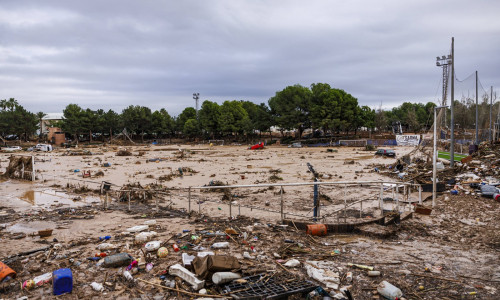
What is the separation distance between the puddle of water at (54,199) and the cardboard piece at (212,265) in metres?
9.33

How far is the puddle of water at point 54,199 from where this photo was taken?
39.9ft

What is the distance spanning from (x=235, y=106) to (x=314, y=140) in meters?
20.6

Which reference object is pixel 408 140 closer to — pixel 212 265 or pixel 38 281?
pixel 212 265

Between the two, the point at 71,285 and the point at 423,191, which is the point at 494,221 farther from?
the point at 71,285

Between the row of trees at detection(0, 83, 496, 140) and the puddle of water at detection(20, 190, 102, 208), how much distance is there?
4073 centimetres

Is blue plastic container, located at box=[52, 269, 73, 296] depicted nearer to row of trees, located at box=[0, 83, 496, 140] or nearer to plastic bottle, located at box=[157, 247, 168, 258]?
plastic bottle, located at box=[157, 247, 168, 258]

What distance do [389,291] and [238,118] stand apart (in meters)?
61.2

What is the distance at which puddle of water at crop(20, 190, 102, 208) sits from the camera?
39.9ft

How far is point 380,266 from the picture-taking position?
16.7 ft

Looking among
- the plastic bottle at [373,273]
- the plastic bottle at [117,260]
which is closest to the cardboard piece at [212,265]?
the plastic bottle at [117,260]

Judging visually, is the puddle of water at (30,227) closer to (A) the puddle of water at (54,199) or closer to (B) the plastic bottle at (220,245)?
(A) the puddle of water at (54,199)

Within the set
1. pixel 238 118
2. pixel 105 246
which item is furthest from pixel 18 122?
pixel 105 246

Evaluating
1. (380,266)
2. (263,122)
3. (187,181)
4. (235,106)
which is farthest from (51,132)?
(380,266)

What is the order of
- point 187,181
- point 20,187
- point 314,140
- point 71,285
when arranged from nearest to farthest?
point 71,285
point 20,187
point 187,181
point 314,140
